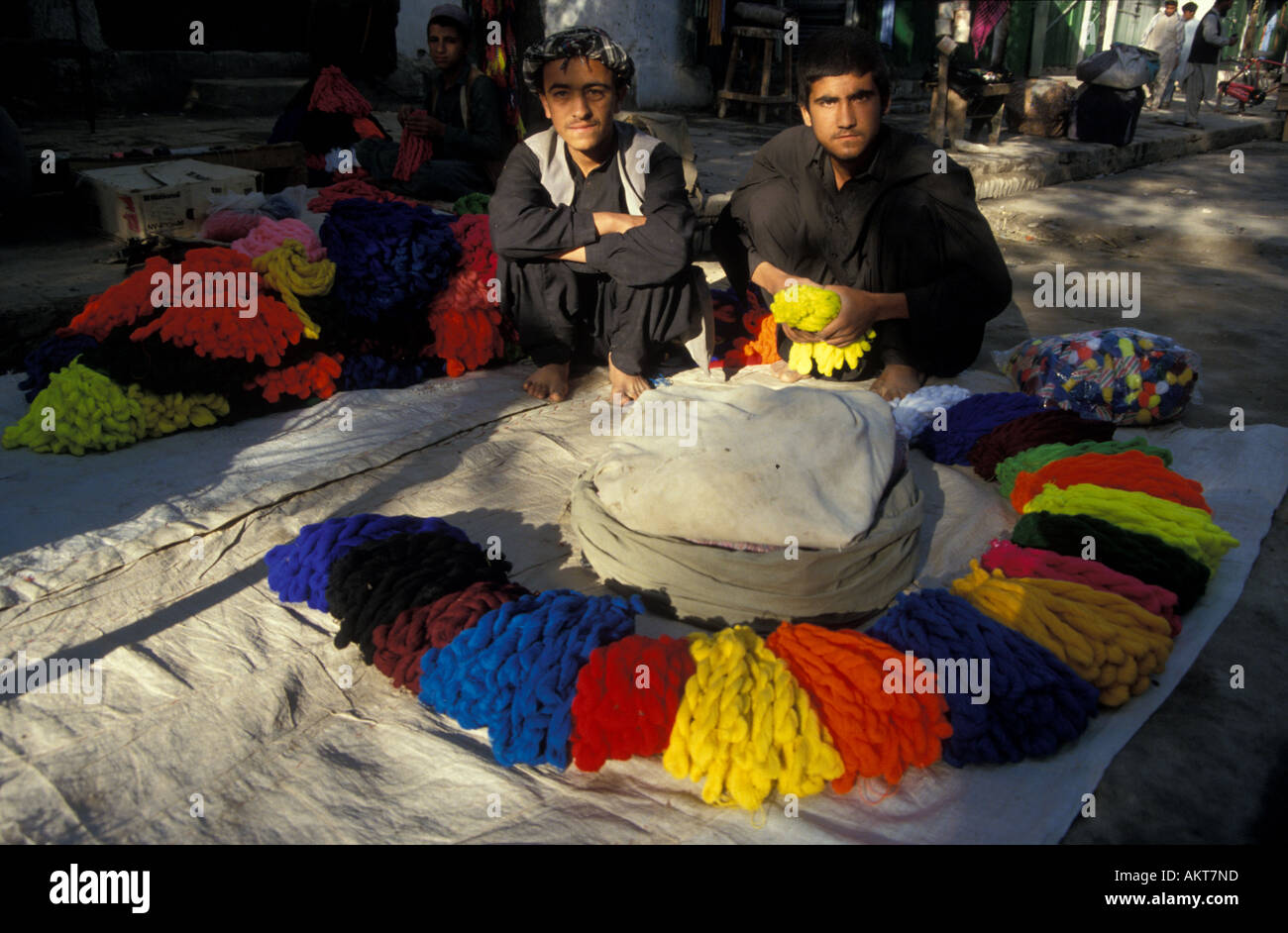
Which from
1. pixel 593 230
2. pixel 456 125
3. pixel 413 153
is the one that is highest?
pixel 456 125

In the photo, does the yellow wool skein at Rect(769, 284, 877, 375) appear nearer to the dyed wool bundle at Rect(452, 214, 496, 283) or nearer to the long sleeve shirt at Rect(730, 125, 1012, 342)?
the long sleeve shirt at Rect(730, 125, 1012, 342)

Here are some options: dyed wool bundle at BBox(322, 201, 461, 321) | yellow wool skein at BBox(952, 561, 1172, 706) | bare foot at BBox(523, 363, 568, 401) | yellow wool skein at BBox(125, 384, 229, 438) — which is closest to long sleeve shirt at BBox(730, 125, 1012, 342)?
bare foot at BBox(523, 363, 568, 401)

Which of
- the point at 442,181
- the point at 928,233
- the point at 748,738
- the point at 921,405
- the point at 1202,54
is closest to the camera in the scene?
the point at 748,738

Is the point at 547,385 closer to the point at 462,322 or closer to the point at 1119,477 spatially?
the point at 462,322

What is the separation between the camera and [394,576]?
177 centimetres

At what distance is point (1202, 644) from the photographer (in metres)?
1.74

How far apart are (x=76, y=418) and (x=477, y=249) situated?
133 centimetres

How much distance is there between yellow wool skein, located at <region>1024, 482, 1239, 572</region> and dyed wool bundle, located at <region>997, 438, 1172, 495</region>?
0.15 metres

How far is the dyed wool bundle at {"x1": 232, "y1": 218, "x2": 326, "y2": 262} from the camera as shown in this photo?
2885 mm

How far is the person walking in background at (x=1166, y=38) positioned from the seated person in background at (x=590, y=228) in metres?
12.3

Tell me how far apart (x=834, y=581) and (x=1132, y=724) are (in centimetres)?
57

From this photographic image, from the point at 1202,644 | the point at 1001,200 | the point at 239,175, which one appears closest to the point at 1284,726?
the point at 1202,644

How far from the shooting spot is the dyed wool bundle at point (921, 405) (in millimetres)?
2594

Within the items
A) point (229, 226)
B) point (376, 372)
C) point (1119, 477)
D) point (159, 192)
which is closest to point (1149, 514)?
point (1119, 477)
